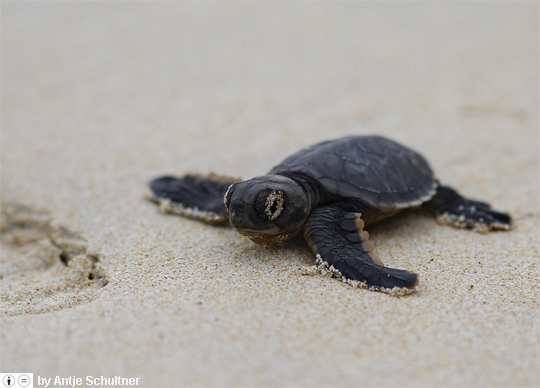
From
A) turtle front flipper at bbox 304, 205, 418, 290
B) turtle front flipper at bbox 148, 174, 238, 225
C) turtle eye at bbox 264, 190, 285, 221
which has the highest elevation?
turtle eye at bbox 264, 190, 285, 221

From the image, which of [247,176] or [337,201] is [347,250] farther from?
[247,176]

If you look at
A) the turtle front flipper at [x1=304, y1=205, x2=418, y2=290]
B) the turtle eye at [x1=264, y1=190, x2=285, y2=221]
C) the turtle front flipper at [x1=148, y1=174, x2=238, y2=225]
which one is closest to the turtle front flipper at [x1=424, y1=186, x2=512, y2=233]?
the turtle front flipper at [x1=304, y1=205, x2=418, y2=290]

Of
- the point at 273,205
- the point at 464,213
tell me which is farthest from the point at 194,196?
the point at 464,213

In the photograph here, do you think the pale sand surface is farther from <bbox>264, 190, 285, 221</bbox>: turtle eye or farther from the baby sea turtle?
<bbox>264, 190, 285, 221</bbox>: turtle eye

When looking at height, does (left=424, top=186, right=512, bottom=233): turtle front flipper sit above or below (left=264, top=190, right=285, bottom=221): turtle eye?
below

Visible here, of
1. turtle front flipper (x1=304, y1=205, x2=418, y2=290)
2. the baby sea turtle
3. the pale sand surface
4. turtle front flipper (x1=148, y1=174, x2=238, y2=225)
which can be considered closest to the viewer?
the pale sand surface

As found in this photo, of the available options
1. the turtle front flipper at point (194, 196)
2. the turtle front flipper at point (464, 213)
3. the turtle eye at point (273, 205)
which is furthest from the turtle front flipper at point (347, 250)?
the turtle front flipper at point (464, 213)

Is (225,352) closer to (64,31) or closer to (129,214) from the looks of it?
(129,214)
